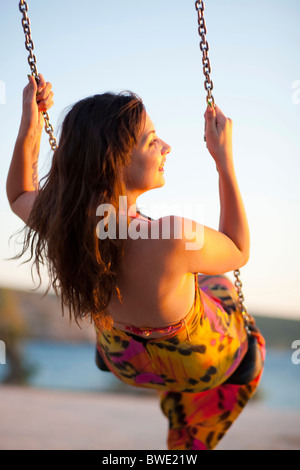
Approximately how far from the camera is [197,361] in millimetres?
1954

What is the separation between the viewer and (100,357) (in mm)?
2391

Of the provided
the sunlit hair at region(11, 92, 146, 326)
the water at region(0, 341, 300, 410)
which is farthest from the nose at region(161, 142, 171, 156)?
the water at region(0, 341, 300, 410)

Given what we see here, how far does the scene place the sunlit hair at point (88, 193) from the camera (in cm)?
163

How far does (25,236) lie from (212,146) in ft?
2.46

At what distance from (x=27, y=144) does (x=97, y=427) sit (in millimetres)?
5951

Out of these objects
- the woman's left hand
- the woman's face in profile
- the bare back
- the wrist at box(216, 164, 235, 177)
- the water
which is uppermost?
the woman's left hand

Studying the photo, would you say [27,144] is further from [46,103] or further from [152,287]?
[152,287]

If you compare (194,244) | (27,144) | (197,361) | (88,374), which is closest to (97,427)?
(197,361)

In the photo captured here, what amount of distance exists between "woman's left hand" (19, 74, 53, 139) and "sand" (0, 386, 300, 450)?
160 inches

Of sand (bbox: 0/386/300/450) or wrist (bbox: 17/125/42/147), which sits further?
sand (bbox: 0/386/300/450)

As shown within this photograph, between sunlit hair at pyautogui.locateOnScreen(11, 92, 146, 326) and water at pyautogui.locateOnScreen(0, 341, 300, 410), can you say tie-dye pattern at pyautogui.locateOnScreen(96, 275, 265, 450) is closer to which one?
sunlit hair at pyautogui.locateOnScreen(11, 92, 146, 326)

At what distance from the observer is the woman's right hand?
1.91 meters
